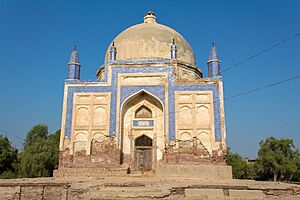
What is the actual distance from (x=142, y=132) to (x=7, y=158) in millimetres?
13884

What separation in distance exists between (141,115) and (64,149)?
15.5 feet

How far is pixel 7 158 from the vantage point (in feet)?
80.8

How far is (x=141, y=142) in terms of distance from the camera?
676 inches

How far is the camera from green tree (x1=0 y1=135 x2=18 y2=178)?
24086 millimetres

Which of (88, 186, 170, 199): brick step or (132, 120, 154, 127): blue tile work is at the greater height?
(132, 120, 154, 127): blue tile work

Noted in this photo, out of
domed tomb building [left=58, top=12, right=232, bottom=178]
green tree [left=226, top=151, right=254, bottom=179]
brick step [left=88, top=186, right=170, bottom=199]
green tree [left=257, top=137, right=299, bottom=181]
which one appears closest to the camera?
brick step [left=88, top=186, right=170, bottom=199]

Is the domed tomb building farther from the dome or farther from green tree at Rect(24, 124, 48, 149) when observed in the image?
green tree at Rect(24, 124, 48, 149)

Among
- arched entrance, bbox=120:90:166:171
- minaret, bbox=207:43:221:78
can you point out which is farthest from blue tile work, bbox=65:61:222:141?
minaret, bbox=207:43:221:78

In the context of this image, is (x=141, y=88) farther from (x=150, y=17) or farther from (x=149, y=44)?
(x=150, y=17)

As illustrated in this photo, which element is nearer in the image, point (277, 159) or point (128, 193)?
point (128, 193)

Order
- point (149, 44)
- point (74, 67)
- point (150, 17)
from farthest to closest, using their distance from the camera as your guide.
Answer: point (150, 17)
point (149, 44)
point (74, 67)

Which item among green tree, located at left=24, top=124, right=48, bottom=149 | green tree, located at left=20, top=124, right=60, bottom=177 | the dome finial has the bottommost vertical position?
green tree, located at left=20, top=124, right=60, bottom=177

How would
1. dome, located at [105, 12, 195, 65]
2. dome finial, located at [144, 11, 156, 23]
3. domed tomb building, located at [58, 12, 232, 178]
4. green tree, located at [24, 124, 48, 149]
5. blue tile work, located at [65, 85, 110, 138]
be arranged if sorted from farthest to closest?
green tree, located at [24, 124, 48, 149]
dome finial, located at [144, 11, 156, 23]
dome, located at [105, 12, 195, 65]
blue tile work, located at [65, 85, 110, 138]
domed tomb building, located at [58, 12, 232, 178]

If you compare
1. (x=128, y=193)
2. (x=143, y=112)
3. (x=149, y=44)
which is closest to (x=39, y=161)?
(x=143, y=112)
